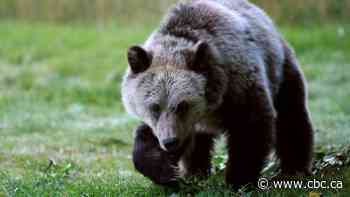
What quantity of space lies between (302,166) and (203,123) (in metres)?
1.40

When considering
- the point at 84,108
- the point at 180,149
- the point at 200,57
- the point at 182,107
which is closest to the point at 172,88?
the point at 182,107

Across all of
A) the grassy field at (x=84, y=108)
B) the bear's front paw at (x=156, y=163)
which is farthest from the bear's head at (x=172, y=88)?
the grassy field at (x=84, y=108)

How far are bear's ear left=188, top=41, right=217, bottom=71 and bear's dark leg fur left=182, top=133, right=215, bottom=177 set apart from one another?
133cm

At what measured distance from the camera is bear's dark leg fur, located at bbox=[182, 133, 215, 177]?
22.6ft

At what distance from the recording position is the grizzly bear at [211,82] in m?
5.60

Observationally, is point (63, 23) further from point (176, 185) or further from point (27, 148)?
point (176, 185)

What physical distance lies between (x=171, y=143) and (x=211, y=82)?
24.5 inches

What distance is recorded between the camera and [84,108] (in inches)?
503

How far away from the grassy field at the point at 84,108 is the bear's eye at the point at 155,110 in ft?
2.43

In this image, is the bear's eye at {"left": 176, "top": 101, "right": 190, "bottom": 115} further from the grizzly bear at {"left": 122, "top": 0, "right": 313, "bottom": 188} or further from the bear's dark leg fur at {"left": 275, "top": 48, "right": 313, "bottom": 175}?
the bear's dark leg fur at {"left": 275, "top": 48, "right": 313, "bottom": 175}

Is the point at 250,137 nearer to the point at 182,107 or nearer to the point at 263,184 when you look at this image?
the point at 263,184

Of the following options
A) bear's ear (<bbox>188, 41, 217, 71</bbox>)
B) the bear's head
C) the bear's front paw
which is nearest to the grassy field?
the bear's front paw

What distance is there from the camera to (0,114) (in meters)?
11.4

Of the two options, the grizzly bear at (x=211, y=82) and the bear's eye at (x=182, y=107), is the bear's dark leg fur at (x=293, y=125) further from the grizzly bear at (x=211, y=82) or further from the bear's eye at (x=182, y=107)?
the bear's eye at (x=182, y=107)
